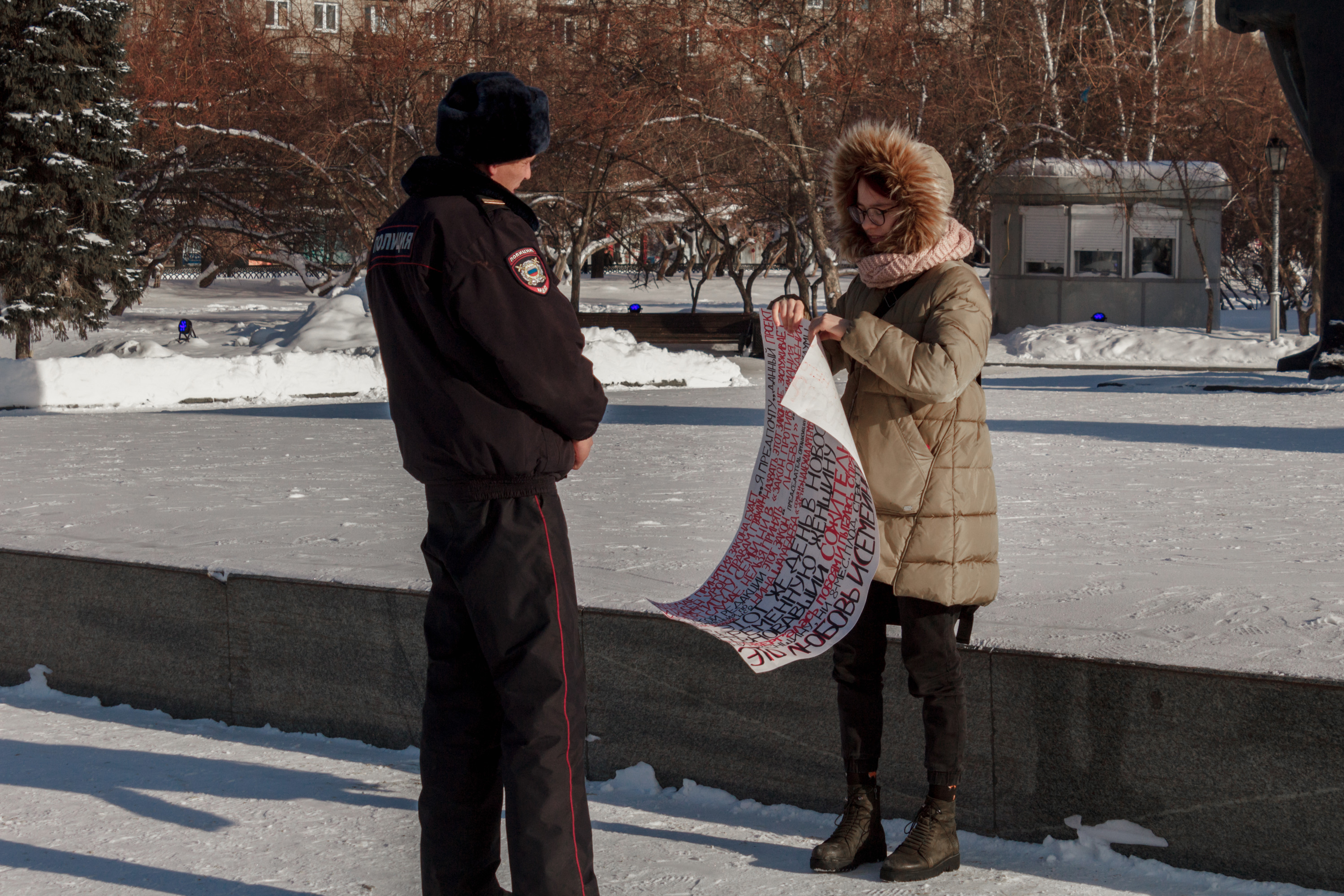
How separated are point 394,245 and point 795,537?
1.30 m

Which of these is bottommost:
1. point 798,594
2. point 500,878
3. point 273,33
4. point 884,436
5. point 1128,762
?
point 500,878

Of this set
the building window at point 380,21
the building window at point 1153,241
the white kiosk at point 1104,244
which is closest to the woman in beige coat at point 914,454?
the white kiosk at point 1104,244

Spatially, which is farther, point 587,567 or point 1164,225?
point 1164,225

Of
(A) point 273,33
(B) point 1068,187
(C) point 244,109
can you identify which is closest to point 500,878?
(B) point 1068,187

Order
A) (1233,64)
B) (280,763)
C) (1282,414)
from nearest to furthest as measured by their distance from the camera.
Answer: (280,763) < (1282,414) < (1233,64)

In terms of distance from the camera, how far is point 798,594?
3.36 metres

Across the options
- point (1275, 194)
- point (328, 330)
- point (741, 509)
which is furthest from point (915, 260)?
point (1275, 194)

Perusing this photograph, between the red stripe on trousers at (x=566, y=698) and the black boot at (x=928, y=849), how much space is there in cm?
85

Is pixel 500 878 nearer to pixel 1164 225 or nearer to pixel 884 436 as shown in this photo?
pixel 884 436

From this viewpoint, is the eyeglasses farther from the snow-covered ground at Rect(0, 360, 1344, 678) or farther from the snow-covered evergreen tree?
the snow-covered evergreen tree

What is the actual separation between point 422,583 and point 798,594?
143 centimetres

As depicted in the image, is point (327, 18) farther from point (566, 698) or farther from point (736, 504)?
point (566, 698)

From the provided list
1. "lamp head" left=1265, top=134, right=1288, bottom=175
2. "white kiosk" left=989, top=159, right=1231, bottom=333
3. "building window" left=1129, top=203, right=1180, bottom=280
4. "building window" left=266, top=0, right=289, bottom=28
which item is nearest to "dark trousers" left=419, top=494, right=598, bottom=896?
"lamp head" left=1265, top=134, right=1288, bottom=175

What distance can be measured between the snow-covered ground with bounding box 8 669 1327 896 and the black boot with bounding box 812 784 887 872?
0.04 meters
